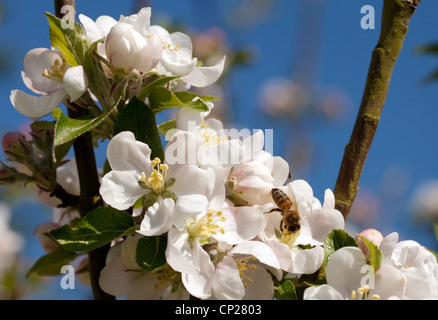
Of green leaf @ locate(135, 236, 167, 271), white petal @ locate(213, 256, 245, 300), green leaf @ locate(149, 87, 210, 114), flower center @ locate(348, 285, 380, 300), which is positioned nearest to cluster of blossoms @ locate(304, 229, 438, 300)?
flower center @ locate(348, 285, 380, 300)

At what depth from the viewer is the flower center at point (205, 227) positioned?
0.83 m

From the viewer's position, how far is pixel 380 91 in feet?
3.45

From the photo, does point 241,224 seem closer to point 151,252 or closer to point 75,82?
point 151,252

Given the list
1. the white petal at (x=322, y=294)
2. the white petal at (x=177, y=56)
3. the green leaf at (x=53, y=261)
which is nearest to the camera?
the white petal at (x=322, y=294)

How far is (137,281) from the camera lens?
91 centimetres

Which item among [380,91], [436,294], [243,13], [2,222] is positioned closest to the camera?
[436,294]

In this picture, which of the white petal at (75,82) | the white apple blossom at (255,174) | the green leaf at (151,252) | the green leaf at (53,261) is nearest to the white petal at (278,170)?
the white apple blossom at (255,174)

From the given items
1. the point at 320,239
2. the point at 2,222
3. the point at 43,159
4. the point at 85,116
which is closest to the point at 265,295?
the point at 320,239

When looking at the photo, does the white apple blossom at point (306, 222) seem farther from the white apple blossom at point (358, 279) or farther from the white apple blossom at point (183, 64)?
the white apple blossom at point (183, 64)

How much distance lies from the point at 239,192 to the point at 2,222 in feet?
7.10

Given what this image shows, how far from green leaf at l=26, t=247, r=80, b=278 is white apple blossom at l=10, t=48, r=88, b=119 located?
334 mm

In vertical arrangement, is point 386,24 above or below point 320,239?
above

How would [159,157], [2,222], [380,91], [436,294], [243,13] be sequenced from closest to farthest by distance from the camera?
1. [436,294]
2. [159,157]
3. [380,91]
4. [2,222]
5. [243,13]
